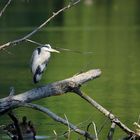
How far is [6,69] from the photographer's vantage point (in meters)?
25.5

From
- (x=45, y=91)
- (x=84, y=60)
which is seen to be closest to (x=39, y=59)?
(x=45, y=91)

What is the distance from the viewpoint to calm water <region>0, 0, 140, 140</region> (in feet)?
53.6

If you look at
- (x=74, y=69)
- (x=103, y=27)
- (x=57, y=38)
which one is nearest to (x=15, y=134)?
(x=74, y=69)

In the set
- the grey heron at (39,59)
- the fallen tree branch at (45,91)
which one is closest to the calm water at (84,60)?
the grey heron at (39,59)

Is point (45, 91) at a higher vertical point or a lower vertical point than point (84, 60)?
higher

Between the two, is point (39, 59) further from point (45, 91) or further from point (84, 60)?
point (84, 60)

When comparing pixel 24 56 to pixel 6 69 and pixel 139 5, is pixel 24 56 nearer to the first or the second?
pixel 6 69

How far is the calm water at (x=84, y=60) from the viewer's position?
16.3 m

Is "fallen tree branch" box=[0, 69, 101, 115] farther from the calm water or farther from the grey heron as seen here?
the calm water

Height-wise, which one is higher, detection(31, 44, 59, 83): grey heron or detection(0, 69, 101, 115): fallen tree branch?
detection(31, 44, 59, 83): grey heron

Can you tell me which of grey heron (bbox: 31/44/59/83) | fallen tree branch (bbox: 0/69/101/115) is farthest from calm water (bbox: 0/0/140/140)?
fallen tree branch (bbox: 0/69/101/115)

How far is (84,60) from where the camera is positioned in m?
28.2

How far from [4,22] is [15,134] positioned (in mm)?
36939

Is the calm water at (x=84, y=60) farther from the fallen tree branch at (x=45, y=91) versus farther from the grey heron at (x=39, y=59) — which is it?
the fallen tree branch at (x=45, y=91)
